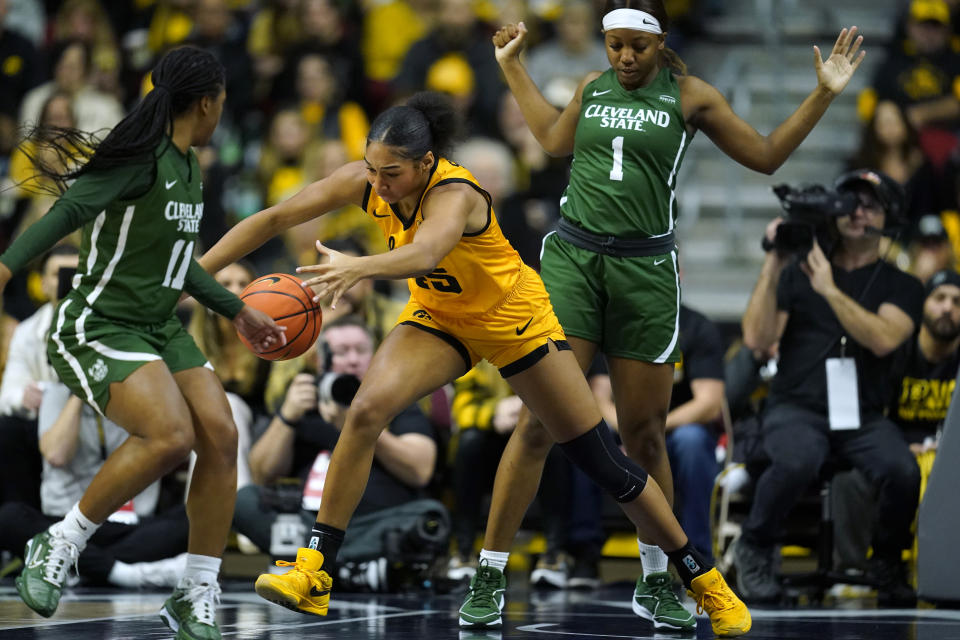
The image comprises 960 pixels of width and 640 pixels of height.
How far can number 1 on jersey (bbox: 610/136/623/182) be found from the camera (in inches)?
207

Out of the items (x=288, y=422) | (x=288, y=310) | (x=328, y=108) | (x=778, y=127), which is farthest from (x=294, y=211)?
(x=328, y=108)

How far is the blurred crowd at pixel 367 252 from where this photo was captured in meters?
6.92

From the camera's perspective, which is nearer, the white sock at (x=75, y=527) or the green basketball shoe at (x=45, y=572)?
the green basketball shoe at (x=45, y=572)

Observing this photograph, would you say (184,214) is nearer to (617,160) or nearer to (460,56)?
(617,160)

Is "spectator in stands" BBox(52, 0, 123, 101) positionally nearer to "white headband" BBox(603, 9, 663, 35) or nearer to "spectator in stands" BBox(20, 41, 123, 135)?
"spectator in stands" BBox(20, 41, 123, 135)

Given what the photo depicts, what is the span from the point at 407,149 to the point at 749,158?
1378 mm

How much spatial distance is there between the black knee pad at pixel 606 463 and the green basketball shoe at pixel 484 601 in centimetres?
62

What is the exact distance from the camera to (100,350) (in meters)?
4.51

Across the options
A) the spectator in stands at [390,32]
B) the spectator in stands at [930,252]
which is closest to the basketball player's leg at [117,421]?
the spectator in stands at [930,252]

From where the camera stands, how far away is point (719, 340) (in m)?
7.34

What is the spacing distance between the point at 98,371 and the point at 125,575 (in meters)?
2.64

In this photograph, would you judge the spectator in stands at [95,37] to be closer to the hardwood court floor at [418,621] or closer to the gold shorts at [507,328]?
the hardwood court floor at [418,621]

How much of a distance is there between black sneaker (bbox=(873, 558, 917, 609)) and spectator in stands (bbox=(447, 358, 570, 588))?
4.86 feet

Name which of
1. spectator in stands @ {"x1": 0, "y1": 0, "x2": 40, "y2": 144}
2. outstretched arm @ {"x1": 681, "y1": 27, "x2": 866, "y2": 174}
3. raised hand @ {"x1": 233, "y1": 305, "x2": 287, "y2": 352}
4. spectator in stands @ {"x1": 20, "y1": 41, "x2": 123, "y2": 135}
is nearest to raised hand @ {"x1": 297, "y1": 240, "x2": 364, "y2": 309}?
raised hand @ {"x1": 233, "y1": 305, "x2": 287, "y2": 352}
